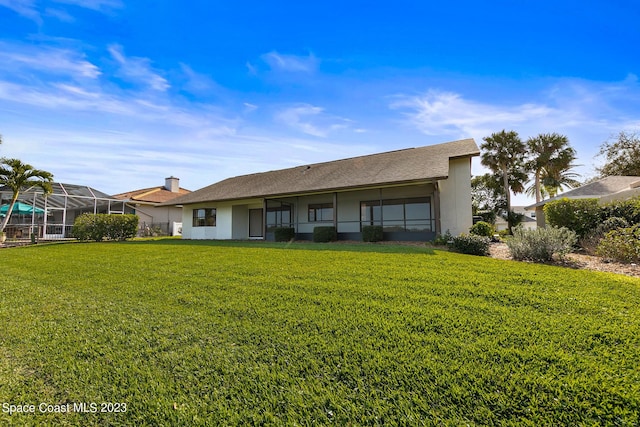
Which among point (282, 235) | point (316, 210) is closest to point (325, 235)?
point (282, 235)

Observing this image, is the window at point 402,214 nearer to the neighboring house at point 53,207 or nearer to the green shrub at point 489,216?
the green shrub at point 489,216

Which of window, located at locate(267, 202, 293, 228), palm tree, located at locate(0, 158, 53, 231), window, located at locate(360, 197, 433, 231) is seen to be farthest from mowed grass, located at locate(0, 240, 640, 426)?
palm tree, located at locate(0, 158, 53, 231)

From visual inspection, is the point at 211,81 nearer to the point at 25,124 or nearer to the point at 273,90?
the point at 273,90

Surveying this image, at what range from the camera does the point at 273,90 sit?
12117 mm

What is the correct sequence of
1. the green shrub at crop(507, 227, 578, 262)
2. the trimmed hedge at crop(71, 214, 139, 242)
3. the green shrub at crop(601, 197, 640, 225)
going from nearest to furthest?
the green shrub at crop(507, 227, 578, 262) < the green shrub at crop(601, 197, 640, 225) < the trimmed hedge at crop(71, 214, 139, 242)

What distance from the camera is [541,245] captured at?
25.2 ft

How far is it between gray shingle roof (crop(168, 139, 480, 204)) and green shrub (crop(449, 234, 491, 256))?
3.15 meters

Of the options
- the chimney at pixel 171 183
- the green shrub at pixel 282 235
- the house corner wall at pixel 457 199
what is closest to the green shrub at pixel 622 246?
the house corner wall at pixel 457 199

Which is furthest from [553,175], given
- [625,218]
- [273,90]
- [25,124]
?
[25,124]

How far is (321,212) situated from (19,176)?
18.4 m

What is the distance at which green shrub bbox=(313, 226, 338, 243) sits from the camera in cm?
1480

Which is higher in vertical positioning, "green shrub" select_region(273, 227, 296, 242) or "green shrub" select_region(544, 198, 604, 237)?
"green shrub" select_region(544, 198, 604, 237)

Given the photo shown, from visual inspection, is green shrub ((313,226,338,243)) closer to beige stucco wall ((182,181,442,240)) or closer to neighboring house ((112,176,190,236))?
beige stucco wall ((182,181,442,240))

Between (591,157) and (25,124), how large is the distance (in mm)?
44476
